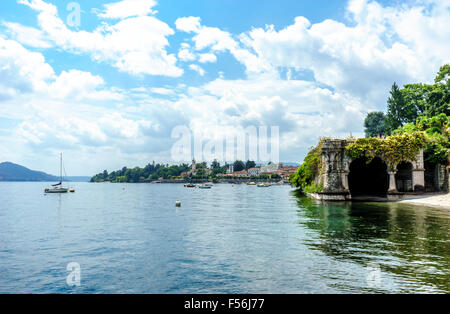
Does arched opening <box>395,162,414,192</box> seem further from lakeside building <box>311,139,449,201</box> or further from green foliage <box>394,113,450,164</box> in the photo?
green foliage <box>394,113,450,164</box>

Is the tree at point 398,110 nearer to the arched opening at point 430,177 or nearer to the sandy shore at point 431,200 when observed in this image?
the arched opening at point 430,177

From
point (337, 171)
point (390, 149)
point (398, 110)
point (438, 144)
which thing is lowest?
point (337, 171)

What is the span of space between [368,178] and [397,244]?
1540 inches

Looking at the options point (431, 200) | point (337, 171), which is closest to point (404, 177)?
point (431, 200)

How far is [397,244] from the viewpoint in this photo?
14961 mm

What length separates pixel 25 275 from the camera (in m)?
11.7

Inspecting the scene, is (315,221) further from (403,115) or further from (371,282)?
(403,115)

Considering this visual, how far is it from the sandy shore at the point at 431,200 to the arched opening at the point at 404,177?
77.5 inches

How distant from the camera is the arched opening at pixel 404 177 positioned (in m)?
40.9

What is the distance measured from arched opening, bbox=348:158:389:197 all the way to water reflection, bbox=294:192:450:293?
2430cm

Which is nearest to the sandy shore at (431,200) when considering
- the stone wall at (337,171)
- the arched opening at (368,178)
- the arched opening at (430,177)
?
the stone wall at (337,171)

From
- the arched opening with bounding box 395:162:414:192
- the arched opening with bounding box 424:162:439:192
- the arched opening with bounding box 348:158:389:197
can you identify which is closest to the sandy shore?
the arched opening with bounding box 395:162:414:192

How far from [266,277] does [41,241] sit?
14.7 meters

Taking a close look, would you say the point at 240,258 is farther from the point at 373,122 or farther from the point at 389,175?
the point at 373,122
